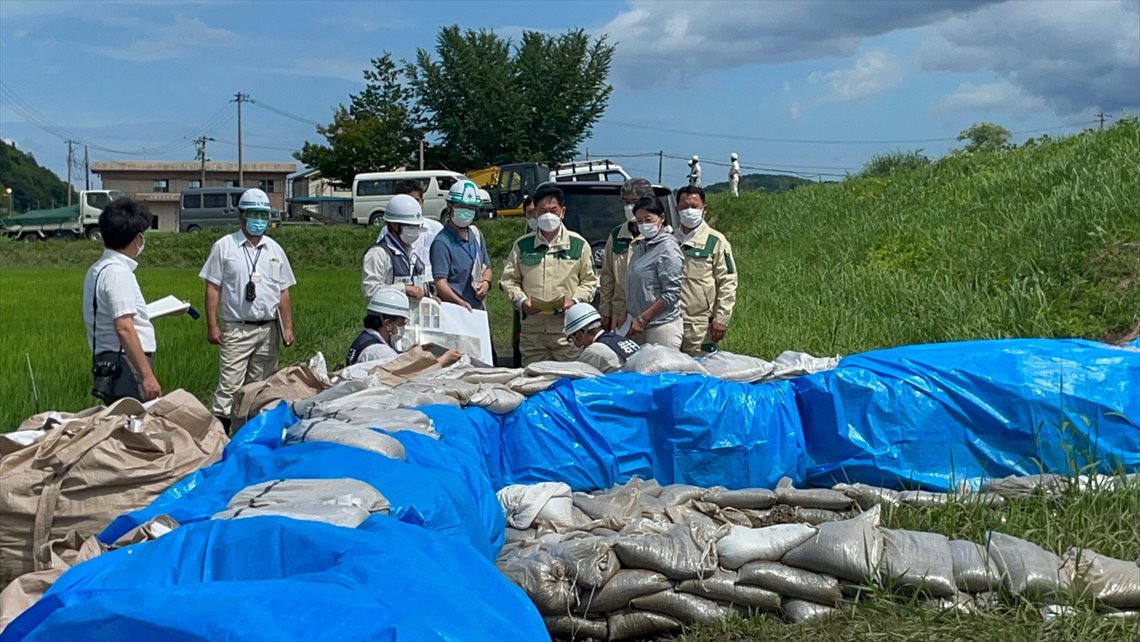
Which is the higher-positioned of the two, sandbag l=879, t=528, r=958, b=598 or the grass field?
the grass field

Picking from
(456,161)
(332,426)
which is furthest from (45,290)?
(456,161)

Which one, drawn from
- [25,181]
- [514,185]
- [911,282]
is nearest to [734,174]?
[514,185]

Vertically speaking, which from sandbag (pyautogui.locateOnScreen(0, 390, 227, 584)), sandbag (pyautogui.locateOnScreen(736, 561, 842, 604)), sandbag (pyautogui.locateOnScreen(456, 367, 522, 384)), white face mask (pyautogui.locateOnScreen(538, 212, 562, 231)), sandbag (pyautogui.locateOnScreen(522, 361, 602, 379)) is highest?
white face mask (pyautogui.locateOnScreen(538, 212, 562, 231))

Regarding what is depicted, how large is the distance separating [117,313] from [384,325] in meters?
1.44

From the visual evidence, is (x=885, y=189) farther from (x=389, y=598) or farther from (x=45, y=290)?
(x=389, y=598)

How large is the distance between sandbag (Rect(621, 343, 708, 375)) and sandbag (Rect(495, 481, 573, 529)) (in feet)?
3.32

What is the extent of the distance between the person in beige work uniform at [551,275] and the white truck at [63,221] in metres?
33.0

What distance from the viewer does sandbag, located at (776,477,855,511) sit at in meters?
4.54

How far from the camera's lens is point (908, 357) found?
5.02m

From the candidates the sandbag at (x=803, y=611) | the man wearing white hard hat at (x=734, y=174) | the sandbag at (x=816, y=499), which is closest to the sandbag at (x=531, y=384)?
the sandbag at (x=816, y=499)

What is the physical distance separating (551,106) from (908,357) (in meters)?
41.5

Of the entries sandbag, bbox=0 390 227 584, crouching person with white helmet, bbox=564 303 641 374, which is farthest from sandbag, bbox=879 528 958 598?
sandbag, bbox=0 390 227 584

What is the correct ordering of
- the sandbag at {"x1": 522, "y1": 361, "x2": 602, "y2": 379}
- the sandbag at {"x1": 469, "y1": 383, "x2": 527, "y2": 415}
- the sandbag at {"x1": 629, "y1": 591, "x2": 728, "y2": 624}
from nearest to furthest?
the sandbag at {"x1": 629, "y1": 591, "x2": 728, "y2": 624} < the sandbag at {"x1": 469, "y1": 383, "x2": 527, "y2": 415} < the sandbag at {"x1": 522, "y1": 361, "x2": 602, "y2": 379}

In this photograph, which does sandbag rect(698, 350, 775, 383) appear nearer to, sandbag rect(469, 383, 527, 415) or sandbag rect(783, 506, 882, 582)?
sandbag rect(469, 383, 527, 415)
